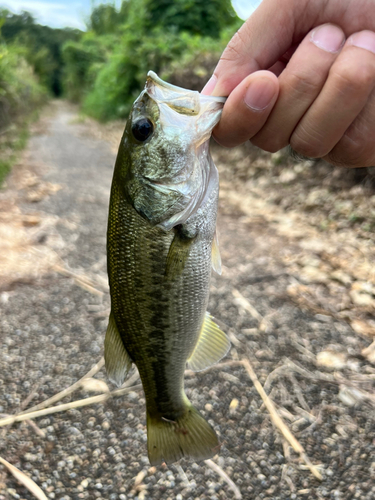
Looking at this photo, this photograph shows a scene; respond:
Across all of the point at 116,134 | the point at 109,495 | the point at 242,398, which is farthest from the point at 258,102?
the point at 116,134

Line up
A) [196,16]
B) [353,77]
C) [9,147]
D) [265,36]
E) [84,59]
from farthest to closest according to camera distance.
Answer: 1. [84,59]
2. [196,16]
3. [9,147]
4. [265,36]
5. [353,77]

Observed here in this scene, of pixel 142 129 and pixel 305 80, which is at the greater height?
pixel 305 80

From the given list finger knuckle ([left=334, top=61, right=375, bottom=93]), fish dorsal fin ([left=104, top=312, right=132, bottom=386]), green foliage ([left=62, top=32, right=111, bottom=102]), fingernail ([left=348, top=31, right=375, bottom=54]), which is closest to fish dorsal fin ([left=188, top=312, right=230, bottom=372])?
fish dorsal fin ([left=104, top=312, right=132, bottom=386])

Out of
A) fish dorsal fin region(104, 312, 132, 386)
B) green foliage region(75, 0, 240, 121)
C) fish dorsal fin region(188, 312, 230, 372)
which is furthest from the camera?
green foliage region(75, 0, 240, 121)

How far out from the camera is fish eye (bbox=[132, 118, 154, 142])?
4.64 ft

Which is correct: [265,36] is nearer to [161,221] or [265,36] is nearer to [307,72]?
[307,72]

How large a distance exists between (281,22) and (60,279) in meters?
2.87

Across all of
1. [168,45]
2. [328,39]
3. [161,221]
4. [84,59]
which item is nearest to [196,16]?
[168,45]

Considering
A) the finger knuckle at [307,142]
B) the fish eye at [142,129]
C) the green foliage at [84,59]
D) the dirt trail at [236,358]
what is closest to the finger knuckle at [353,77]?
the finger knuckle at [307,142]

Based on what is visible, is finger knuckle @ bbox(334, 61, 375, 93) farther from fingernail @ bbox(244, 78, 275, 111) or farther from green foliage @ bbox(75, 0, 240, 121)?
green foliage @ bbox(75, 0, 240, 121)

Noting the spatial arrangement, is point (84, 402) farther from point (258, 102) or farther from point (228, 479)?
point (258, 102)

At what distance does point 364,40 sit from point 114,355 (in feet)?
4.91

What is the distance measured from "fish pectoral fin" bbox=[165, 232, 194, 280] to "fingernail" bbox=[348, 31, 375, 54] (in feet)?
2.91

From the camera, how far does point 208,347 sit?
168 cm
